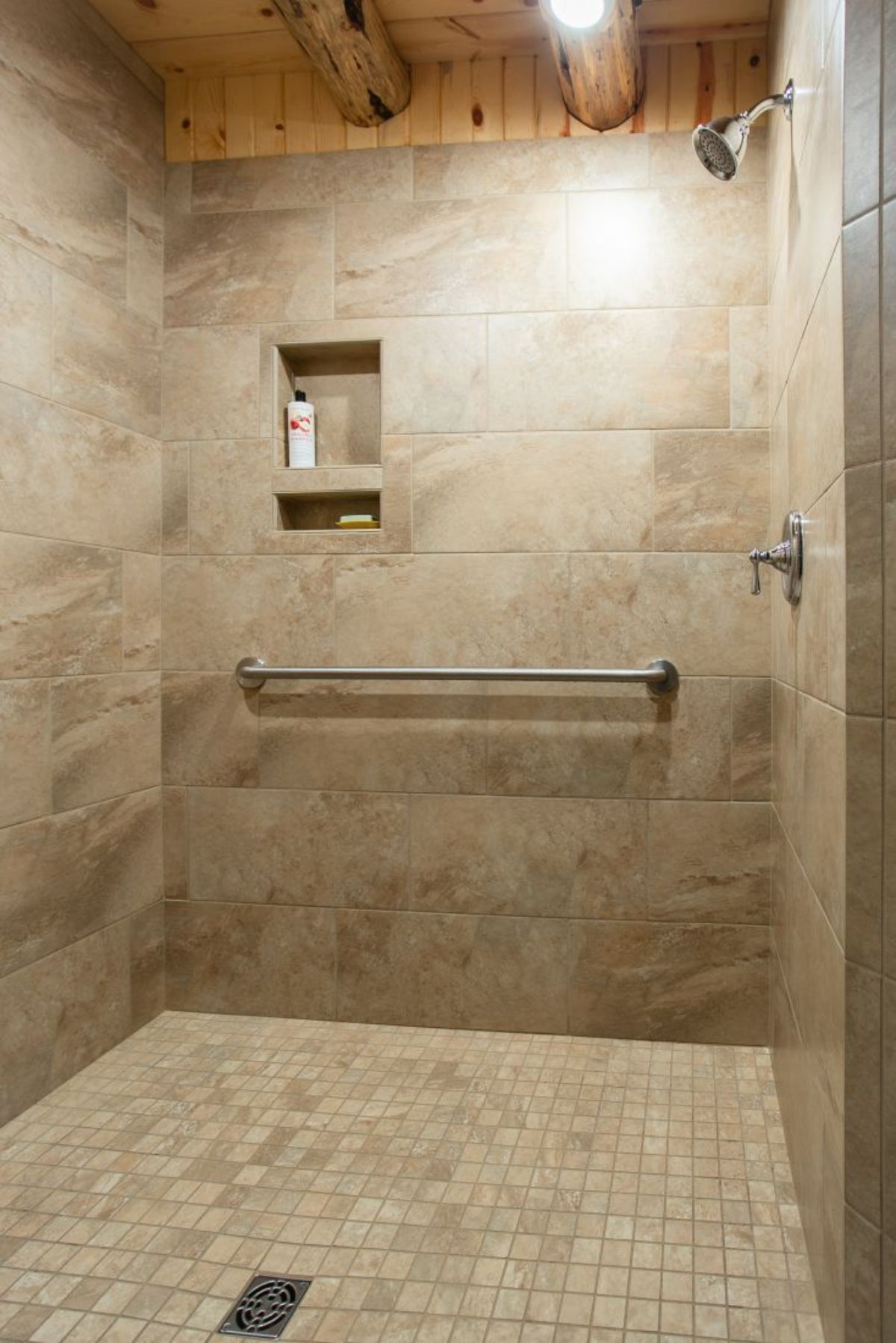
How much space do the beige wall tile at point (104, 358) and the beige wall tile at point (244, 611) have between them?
0.36 m

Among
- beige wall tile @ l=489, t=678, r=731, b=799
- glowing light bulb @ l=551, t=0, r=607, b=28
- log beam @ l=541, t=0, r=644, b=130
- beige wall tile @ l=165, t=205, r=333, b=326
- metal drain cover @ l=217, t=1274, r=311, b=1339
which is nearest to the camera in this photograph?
metal drain cover @ l=217, t=1274, r=311, b=1339

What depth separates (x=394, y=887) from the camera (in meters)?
2.02

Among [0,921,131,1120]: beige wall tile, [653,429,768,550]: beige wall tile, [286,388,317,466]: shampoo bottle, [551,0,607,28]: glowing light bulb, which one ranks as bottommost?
[0,921,131,1120]: beige wall tile

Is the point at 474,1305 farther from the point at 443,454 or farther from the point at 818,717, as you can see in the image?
the point at 443,454

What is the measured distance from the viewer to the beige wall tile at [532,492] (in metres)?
1.92

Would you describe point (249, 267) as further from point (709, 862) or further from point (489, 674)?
point (709, 862)

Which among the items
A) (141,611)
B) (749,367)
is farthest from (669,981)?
(141,611)

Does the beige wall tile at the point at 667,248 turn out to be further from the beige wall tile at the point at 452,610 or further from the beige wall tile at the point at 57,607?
the beige wall tile at the point at 57,607

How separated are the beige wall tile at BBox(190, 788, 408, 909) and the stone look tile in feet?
3.77

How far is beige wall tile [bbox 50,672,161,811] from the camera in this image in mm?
1766

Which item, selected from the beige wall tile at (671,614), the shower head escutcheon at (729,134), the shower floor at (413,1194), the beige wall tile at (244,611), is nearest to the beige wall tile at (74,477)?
the beige wall tile at (244,611)

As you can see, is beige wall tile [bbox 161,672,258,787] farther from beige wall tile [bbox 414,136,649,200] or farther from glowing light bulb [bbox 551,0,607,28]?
glowing light bulb [bbox 551,0,607,28]

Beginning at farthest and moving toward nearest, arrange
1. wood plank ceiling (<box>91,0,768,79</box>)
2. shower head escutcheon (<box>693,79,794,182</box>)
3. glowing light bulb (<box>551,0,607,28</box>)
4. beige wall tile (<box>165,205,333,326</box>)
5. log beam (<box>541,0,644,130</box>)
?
beige wall tile (<box>165,205,333,326</box>)
wood plank ceiling (<box>91,0,768,79</box>)
log beam (<box>541,0,644,130</box>)
glowing light bulb (<box>551,0,607,28</box>)
shower head escutcheon (<box>693,79,794,182</box>)

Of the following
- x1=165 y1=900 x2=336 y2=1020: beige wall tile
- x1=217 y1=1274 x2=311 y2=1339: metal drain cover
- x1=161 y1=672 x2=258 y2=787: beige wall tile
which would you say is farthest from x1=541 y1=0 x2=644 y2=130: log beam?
x1=217 y1=1274 x2=311 y2=1339: metal drain cover
